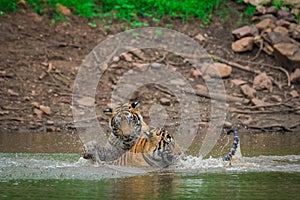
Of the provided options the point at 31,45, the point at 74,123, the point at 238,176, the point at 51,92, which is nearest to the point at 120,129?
the point at 238,176

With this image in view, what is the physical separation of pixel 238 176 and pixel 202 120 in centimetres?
573

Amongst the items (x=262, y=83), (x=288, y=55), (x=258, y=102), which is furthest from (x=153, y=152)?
(x=288, y=55)

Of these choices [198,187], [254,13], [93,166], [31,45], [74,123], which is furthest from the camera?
[254,13]

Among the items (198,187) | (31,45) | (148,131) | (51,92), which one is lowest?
(198,187)

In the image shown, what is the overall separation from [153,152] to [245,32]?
7635 millimetres

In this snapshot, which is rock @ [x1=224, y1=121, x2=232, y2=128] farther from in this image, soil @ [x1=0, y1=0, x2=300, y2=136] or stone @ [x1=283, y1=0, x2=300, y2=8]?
stone @ [x1=283, y1=0, x2=300, y2=8]

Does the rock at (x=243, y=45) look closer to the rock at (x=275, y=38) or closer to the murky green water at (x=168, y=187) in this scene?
the rock at (x=275, y=38)

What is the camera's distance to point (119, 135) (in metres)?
8.62

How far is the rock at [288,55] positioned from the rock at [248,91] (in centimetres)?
98

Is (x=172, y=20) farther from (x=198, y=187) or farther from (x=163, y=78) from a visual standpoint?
→ (x=198, y=187)

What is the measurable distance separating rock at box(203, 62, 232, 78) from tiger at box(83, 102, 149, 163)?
20.7 feet

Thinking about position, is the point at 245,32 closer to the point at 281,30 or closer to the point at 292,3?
the point at 281,30

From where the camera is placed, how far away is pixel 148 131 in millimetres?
8656

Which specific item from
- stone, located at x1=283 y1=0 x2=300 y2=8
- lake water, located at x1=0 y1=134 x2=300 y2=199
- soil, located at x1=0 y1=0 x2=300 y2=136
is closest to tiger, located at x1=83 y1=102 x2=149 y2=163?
lake water, located at x1=0 y1=134 x2=300 y2=199
